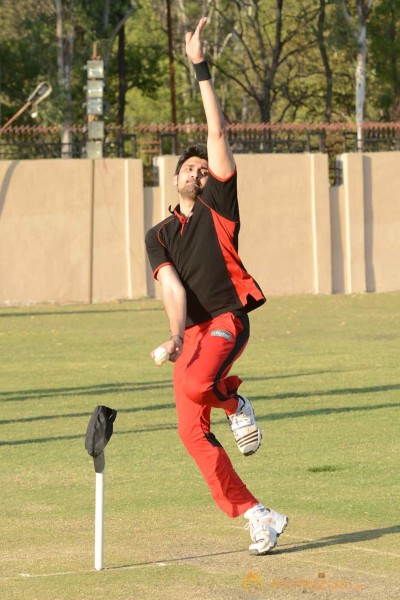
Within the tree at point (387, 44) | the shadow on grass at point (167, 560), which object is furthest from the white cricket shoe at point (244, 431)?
the tree at point (387, 44)

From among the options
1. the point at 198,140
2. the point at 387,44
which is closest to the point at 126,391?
the point at 198,140

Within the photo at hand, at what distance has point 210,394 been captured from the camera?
7324mm

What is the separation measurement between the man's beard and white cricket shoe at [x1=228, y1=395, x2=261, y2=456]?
1.06 m

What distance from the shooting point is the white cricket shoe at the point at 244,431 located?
24.8 ft

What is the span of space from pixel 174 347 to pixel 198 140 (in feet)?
89.8

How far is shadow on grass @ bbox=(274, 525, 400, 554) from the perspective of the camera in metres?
7.52

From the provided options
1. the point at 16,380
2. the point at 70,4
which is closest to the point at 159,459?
the point at 16,380

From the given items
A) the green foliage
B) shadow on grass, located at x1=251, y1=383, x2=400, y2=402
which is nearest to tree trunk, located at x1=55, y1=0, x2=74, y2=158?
the green foliage

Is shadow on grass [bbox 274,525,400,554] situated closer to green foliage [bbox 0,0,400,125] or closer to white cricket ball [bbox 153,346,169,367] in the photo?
white cricket ball [bbox 153,346,169,367]

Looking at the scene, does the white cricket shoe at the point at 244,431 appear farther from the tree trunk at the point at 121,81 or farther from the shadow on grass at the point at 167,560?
the tree trunk at the point at 121,81

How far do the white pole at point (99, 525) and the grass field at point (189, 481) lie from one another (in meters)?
0.08

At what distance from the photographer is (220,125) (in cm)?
743

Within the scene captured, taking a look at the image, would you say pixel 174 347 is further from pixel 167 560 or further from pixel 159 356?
pixel 167 560

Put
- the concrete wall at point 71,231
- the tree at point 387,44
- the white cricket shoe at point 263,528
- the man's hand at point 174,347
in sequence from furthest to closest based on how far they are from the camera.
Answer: the tree at point 387,44 < the concrete wall at point 71,231 < the white cricket shoe at point 263,528 < the man's hand at point 174,347
